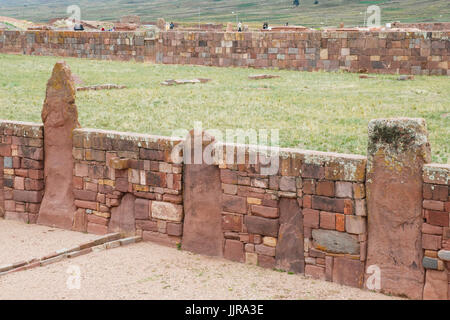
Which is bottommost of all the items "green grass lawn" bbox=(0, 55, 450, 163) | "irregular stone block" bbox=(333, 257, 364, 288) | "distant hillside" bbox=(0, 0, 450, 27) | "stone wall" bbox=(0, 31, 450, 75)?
"irregular stone block" bbox=(333, 257, 364, 288)

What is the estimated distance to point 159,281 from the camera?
1036cm

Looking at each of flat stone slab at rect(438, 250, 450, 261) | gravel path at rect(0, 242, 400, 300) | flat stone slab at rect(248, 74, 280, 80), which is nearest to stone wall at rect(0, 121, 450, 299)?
flat stone slab at rect(438, 250, 450, 261)

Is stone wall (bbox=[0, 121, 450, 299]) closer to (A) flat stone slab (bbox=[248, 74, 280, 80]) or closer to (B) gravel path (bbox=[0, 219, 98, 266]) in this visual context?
(B) gravel path (bbox=[0, 219, 98, 266])

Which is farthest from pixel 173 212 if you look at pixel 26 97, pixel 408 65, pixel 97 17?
pixel 97 17

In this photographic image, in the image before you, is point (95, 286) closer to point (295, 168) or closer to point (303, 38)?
point (295, 168)

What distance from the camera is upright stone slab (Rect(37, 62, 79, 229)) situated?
13.2 meters

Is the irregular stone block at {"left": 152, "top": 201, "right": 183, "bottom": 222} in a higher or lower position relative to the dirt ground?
higher

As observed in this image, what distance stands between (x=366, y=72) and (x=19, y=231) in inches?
639

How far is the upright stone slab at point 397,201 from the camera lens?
928 cm

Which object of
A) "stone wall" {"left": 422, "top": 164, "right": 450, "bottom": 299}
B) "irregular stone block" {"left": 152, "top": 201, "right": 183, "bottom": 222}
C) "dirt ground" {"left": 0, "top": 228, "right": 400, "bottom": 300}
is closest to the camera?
"stone wall" {"left": 422, "top": 164, "right": 450, "bottom": 299}

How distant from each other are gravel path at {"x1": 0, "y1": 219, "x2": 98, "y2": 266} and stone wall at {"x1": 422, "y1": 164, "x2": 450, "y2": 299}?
6.14m

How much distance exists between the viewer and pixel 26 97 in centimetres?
1995

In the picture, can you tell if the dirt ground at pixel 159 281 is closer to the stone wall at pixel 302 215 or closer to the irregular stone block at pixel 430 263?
the stone wall at pixel 302 215

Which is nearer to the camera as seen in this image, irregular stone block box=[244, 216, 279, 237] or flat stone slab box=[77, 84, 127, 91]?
irregular stone block box=[244, 216, 279, 237]
